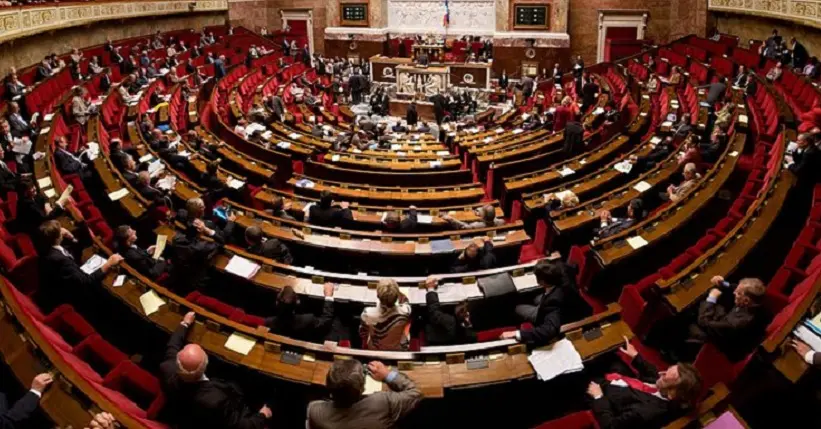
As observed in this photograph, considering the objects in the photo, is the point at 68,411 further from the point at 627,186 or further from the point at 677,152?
the point at 677,152

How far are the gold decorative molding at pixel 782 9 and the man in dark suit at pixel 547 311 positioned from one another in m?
10.5

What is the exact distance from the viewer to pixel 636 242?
5.07 m

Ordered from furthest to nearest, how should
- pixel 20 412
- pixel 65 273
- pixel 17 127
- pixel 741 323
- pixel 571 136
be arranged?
pixel 571 136 < pixel 17 127 < pixel 65 273 < pixel 741 323 < pixel 20 412

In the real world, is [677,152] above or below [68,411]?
above

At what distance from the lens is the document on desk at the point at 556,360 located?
11.5ft

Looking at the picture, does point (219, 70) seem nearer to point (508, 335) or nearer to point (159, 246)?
point (159, 246)

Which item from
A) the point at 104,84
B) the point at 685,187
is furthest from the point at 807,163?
the point at 104,84

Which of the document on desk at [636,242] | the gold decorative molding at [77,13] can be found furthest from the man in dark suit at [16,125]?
the document on desk at [636,242]

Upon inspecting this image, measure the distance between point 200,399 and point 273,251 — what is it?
2.25 m

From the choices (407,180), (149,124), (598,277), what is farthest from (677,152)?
(149,124)

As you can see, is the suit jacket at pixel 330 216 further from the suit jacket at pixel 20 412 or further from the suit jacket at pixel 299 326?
the suit jacket at pixel 20 412

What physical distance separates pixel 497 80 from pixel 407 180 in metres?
12.8

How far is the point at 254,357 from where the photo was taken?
365 centimetres

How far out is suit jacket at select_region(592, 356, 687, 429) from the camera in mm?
2957
